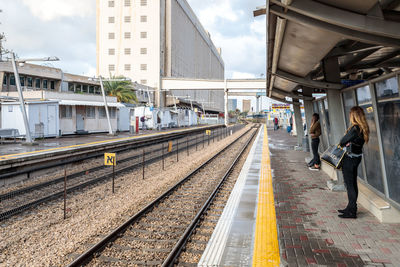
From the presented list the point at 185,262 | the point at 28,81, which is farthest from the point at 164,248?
the point at 28,81

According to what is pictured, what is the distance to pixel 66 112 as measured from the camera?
2528 centimetres

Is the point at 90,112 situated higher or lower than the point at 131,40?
lower

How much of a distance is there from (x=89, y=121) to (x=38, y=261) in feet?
78.5

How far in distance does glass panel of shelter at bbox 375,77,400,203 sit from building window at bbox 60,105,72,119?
23.4 meters

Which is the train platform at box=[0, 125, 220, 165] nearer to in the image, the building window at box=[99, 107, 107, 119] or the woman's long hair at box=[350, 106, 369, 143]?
the building window at box=[99, 107, 107, 119]

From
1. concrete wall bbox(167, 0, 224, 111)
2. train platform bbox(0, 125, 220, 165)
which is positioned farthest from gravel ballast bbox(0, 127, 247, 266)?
concrete wall bbox(167, 0, 224, 111)

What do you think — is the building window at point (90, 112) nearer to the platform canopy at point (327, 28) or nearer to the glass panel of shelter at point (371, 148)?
the platform canopy at point (327, 28)

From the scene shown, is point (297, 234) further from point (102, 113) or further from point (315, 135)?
→ point (102, 113)

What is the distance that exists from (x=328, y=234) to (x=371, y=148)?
8.28ft

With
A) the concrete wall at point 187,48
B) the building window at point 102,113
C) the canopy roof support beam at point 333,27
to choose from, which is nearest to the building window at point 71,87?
the building window at point 102,113

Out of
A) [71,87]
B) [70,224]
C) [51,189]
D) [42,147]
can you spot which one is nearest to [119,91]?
[71,87]

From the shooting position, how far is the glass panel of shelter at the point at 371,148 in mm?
6500

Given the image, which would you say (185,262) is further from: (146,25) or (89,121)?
(146,25)

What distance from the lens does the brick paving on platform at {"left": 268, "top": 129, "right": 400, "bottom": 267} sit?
4457mm
